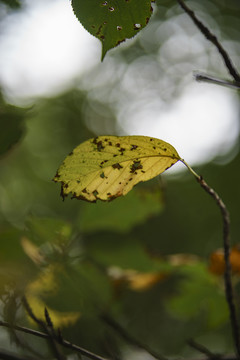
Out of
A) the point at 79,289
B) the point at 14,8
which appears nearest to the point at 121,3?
the point at 14,8

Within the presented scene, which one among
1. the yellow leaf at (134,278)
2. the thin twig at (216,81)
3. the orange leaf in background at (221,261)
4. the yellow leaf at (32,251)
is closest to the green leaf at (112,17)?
the thin twig at (216,81)

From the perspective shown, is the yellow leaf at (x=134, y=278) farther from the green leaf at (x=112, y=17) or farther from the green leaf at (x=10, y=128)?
the green leaf at (x=112, y=17)

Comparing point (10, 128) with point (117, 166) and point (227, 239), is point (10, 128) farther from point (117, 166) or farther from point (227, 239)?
point (227, 239)

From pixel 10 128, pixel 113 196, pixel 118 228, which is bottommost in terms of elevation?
pixel 118 228

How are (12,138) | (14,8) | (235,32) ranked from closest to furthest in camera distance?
(12,138) → (14,8) → (235,32)

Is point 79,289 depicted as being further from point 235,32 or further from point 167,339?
point 235,32

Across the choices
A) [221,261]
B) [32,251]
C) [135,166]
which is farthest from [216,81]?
[221,261]

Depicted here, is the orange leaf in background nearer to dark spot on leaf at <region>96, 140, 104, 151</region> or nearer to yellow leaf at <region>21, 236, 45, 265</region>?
yellow leaf at <region>21, 236, 45, 265</region>
